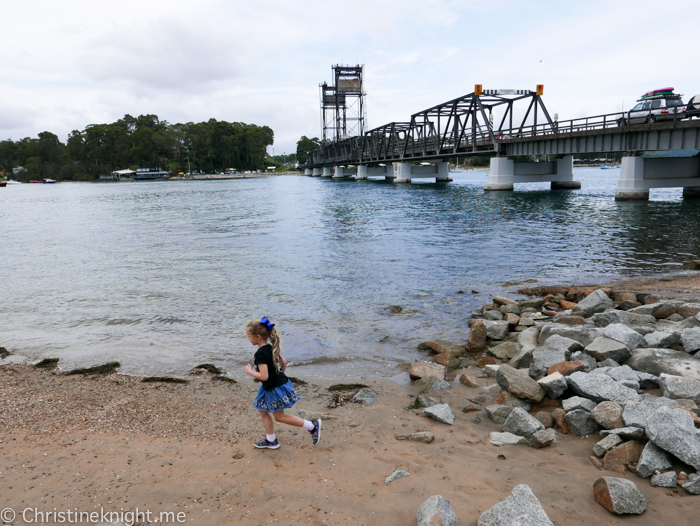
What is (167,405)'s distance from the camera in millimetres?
7090

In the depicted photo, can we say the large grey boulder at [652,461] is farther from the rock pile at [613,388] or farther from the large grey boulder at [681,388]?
the large grey boulder at [681,388]

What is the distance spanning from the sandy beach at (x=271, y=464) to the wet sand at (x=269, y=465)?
1 cm

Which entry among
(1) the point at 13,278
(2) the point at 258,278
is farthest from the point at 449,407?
(1) the point at 13,278

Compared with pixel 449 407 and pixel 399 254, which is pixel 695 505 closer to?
pixel 449 407

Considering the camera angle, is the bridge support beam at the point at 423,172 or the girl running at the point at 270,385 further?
the bridge support beam at the point at 423,172

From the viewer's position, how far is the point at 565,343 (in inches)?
316

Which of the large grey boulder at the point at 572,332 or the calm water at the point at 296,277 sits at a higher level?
the large grey boulder at the point at 572,332

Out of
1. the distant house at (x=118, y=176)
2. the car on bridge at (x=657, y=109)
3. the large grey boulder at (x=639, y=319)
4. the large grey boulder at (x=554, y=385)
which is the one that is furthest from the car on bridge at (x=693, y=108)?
the distant house at (x=118, y=176)

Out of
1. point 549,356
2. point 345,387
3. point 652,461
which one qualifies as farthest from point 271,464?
point 549,356

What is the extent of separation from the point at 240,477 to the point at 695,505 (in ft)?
14.6

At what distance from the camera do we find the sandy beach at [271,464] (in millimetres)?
4445

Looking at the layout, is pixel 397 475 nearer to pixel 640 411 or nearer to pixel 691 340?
pixel 640 411

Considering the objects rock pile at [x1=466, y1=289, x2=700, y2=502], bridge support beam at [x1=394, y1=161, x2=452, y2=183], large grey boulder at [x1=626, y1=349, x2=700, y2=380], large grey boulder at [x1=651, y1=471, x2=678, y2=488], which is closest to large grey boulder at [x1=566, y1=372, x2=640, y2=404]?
rock pile at [x1=466, y1=289, x2=700, y2=502]

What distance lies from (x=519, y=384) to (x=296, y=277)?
11623 millimetres
